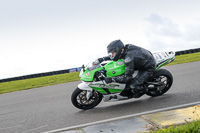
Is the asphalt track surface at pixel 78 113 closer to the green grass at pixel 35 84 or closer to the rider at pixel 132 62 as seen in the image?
the rider at pixel 132 62

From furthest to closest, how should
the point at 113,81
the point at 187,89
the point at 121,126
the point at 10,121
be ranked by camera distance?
the point at 187,89
the point at 10,121
the point at 113,81
the point at 121,126

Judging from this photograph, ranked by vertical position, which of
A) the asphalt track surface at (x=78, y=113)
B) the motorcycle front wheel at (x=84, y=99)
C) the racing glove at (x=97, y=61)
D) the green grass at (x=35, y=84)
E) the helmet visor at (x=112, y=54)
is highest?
the helmet visor at (x=112, y=54)

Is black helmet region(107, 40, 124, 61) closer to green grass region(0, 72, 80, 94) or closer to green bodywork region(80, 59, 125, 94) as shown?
green bodywork region(80, 59, 125, 94)

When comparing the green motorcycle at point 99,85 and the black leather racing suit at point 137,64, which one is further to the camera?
the green motorcycle at point 99,85

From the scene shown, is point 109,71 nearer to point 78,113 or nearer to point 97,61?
point 97,61

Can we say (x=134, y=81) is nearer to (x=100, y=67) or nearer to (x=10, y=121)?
(x=100, y=67)

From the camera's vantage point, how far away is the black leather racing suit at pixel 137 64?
592 cm

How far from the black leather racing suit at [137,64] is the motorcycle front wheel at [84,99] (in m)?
0.81

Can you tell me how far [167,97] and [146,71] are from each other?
1.02m

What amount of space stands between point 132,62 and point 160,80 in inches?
47.0

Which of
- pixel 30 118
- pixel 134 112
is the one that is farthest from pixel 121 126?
pixel 30 118

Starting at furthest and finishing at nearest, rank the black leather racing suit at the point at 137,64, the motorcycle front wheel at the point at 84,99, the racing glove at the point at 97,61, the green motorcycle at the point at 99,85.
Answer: the racing glove at the point at 97,61 < the motorcycle front wheel at the point at 84,99 < the green motorcycle at the point at 99,85 < the black leather racing suit at the point at 137,64

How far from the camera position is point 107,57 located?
6660mm

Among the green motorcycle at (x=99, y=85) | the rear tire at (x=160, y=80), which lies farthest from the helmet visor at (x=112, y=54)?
the rear tire at (x=160, y=80)
